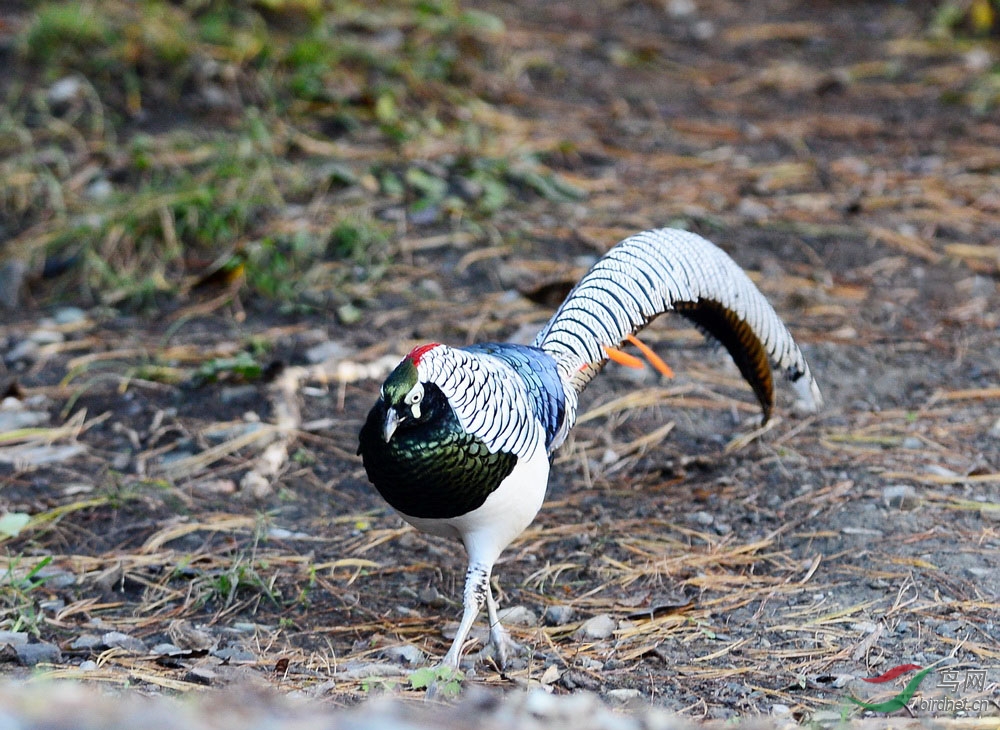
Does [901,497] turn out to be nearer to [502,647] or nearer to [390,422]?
[502,647]

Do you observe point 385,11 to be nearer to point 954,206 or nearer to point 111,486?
point 954,206

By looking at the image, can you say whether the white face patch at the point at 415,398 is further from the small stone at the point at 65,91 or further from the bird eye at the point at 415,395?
the small stone at the point at 65,91

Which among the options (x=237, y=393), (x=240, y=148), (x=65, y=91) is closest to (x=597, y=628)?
(x=237, y=393)

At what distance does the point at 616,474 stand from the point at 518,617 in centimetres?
97

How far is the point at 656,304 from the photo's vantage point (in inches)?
152

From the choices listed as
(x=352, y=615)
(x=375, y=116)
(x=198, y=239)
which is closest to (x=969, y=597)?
(x=352, y=615)

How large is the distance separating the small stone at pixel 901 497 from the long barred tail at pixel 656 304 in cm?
54

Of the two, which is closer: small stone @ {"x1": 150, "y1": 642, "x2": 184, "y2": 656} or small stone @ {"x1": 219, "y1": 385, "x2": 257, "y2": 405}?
small stone @ {"x1": 150, "y1": 642, "x2": 184, "y2": 656}

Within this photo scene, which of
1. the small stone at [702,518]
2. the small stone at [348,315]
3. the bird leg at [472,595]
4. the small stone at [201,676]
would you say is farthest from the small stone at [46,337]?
the small stone at [702,518]

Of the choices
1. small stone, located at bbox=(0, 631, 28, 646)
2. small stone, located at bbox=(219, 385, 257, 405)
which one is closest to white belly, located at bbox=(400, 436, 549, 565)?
small stone, located at bbox=(0, 631, 28, 646)

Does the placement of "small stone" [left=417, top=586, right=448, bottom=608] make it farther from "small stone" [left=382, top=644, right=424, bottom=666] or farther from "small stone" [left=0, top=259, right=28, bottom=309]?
"small stone" [left=0, top=259, right=28, bottom=309]

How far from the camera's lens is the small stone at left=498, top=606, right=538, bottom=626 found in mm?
3564

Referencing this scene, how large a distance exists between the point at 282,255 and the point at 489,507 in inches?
108

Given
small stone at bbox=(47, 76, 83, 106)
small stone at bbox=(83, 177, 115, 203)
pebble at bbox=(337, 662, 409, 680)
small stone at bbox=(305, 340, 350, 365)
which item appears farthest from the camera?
small stone at bbox=(47, 76, 83, 106)
